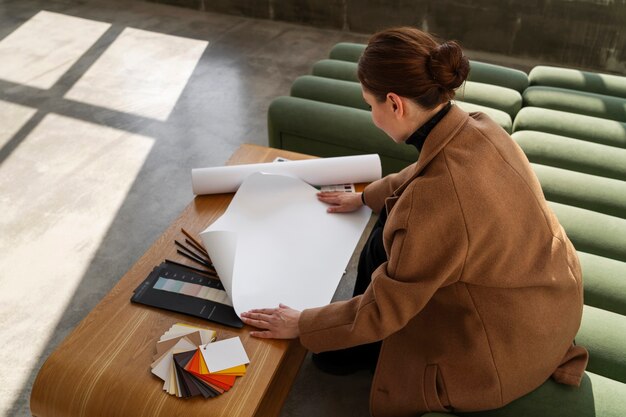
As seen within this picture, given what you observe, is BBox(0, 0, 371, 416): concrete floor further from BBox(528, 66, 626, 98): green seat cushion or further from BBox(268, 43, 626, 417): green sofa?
BBox(528, 66, 626, 98): green seat cushion

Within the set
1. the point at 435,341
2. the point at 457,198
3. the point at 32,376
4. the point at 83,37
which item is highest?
the point at 457,198

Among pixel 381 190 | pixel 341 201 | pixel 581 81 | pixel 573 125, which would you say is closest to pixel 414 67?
pixel 381 190

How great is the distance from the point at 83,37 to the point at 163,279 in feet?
12.1

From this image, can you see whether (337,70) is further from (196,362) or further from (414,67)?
(196,362)

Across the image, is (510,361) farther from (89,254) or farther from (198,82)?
(198,82)

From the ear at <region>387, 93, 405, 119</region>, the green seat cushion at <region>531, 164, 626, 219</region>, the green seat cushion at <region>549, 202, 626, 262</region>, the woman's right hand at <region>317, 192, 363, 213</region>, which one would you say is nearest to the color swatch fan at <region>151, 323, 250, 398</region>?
the woman's right hand at <region>317, 192, 363, 213</region>

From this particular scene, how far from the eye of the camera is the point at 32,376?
7.50ft

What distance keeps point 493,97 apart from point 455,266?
185 centimetres

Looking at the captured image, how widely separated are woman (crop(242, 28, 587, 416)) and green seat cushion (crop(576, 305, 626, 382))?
0.43 ft

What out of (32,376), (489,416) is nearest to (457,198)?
(489,416)

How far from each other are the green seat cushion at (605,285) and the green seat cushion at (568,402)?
0.36m

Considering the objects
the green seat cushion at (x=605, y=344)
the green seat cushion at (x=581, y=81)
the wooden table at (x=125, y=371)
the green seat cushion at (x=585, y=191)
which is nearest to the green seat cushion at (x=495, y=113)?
the green seat cushion at (x=585, y=191)

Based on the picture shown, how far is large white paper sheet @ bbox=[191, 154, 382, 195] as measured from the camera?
89.0 inches

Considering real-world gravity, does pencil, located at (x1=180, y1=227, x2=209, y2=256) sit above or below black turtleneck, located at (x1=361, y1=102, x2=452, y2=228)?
below
